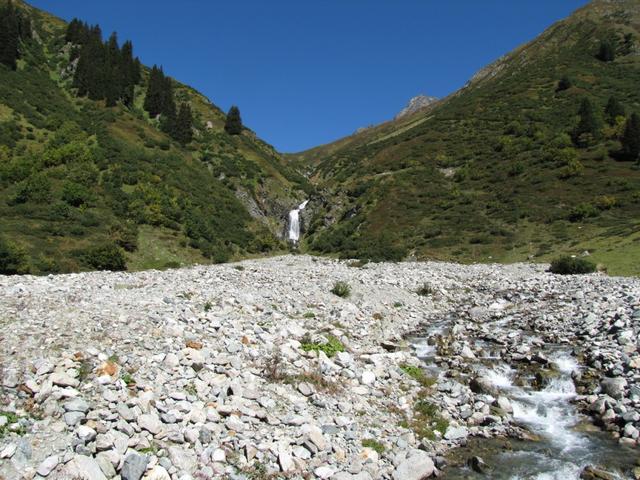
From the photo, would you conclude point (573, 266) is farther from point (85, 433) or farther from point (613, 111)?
point (613, 111)

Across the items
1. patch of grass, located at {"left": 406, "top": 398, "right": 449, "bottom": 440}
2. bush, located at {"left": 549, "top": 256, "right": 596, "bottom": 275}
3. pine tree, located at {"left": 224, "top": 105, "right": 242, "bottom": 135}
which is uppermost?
pine tree, located at {"left": 224, "top": 105, "right": 242, "bottom": 135}

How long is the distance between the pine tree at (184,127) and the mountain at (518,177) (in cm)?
2403

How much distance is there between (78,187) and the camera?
39031 millimetres

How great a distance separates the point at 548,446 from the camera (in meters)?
9.99

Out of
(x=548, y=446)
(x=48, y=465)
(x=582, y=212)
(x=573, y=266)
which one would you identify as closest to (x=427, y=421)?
(x=548, y=446)

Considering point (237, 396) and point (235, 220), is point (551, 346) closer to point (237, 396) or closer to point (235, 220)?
point (237, 396)

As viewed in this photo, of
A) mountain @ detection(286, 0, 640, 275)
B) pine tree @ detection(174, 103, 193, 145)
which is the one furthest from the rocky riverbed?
pine tree @ detection(174, 103, 193, 145)

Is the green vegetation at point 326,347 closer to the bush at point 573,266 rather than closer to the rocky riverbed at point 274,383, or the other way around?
the rocky riverbed at point 274,383

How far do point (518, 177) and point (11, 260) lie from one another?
5644 cm

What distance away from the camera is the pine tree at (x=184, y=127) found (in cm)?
7471

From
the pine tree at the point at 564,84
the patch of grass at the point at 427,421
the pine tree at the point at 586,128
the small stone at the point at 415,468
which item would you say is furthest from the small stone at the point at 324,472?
the pine tree at the point at 564,84

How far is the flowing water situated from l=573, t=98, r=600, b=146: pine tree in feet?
199

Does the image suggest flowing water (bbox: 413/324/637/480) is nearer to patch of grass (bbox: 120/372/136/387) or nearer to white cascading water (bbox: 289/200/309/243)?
patch of grass (bbox: 120/372/136/387)

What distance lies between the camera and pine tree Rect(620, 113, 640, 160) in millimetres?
56109
